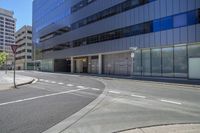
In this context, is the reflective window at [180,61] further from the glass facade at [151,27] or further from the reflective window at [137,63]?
the reflective window at [137,63]

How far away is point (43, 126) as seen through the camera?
22.5ft

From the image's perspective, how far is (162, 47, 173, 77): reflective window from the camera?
31453 millimetres

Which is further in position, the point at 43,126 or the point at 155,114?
the point at 155,114

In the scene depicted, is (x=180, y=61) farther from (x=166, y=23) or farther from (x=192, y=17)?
(x=192, y=17)

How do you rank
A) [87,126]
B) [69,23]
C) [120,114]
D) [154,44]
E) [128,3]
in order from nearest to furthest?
[87,126] → [120,114] → [154,44] → [128,3] → [69,23]

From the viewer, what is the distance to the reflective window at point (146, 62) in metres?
35.4

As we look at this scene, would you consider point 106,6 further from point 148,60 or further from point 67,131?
point 67,131

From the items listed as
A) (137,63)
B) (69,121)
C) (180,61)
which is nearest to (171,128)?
(69,121)

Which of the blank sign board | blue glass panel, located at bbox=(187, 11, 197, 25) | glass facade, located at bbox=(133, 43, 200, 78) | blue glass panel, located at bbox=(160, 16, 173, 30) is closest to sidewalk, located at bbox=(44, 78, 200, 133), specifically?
the blank sign board

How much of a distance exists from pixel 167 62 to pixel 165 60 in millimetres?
397

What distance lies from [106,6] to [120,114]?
3780 cm

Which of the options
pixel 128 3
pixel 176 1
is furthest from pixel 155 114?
pixel 128 3

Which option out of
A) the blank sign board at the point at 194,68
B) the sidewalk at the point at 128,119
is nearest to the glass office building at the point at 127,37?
the blank sign board at the point at 194,68

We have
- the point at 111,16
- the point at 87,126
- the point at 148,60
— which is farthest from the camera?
the point at 111,16
